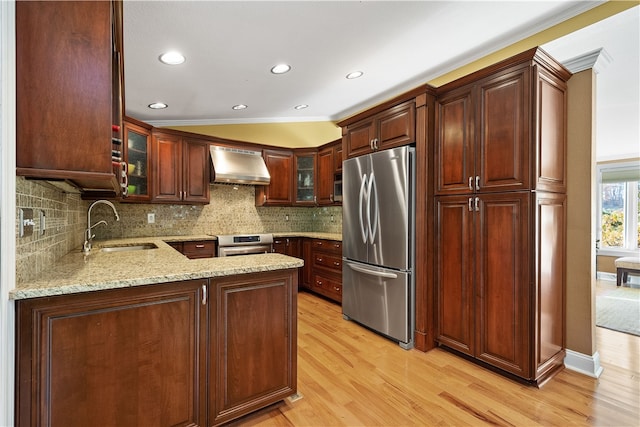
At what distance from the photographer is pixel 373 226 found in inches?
119

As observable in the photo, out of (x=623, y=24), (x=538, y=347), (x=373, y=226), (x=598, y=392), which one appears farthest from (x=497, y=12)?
(x=598, y=392)

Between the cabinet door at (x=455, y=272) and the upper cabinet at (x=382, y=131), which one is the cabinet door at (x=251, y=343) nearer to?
the cabinet door at (x=455, y=272)

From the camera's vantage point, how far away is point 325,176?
469 centimetres

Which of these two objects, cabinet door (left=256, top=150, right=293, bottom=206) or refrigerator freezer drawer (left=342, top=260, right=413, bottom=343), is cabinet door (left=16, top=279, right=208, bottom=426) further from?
cabinet door (left=256, top=150, right=293, bottom=206)

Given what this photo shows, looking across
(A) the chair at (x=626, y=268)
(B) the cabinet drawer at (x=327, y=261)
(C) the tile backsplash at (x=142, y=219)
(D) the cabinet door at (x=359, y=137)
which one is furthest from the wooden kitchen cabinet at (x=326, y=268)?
(A) the chair at (x=626, y=268)

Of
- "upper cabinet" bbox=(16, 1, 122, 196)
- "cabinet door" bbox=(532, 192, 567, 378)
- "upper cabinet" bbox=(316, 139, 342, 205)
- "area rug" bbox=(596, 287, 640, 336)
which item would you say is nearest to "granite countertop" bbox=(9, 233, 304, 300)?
"upper cabinet" bbox=(16, 1, 122, 196)

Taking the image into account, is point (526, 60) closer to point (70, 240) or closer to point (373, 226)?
point (373, 226)

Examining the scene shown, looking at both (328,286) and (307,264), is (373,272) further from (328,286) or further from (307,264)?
(307,264)

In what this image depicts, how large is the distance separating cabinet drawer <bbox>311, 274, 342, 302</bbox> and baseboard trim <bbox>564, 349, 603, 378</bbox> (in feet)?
7.51

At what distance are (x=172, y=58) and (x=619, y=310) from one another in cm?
570

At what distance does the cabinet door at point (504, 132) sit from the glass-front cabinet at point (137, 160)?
3.60 meters

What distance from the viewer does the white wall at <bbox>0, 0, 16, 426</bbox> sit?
3.49 ft

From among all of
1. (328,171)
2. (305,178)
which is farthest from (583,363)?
(305,178)

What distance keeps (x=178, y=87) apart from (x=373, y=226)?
95.4 inches
